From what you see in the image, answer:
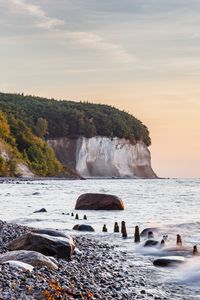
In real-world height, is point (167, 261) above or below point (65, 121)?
below

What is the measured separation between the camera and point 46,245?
14.6 metres

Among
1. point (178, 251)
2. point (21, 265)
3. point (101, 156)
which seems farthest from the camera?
point (101, 156)

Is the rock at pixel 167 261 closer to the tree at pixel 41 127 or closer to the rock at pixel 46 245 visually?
the rock at pixel 46 245

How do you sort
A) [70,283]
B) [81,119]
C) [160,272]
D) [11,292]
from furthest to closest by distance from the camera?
[81,119] < [160,272] < [70,283] < [11,292]

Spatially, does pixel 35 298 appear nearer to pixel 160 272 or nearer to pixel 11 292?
pixel 11 292

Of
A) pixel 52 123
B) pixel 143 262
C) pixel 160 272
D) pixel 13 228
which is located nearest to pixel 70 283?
pixel 160 272

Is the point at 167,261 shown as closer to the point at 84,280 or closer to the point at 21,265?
the point at 84,280

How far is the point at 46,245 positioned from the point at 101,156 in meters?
154

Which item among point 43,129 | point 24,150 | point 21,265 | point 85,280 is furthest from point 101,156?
point 21,265

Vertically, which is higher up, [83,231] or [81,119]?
[81,119]

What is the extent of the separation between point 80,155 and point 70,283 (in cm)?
15250

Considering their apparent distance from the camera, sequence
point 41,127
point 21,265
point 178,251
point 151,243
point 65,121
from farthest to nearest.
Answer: point 65,121 < point 41,127 < point 151,243 < point 178,251 < point 21,265

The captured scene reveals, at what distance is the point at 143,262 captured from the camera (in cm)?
1678

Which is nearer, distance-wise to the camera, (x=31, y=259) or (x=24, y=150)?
(x=31, y=259)
